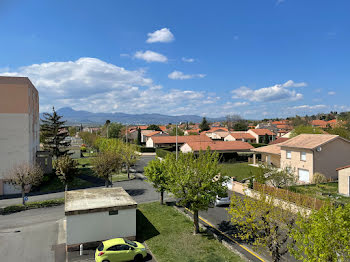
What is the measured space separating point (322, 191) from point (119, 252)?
21562mm

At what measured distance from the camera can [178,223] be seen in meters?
21.8

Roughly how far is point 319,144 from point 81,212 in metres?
29.3

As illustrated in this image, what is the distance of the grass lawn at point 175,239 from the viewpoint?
53.3 ft

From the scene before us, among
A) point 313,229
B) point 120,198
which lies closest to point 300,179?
point 120,198

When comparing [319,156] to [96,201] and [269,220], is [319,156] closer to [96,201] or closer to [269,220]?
[269,220]

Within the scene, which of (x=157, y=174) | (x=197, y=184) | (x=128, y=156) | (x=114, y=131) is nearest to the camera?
(x=197, y=184)

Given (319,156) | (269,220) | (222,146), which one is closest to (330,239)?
(269,220)

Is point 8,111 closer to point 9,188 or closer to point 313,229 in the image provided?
point 9,188

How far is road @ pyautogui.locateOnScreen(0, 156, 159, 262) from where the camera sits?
17.1 meters

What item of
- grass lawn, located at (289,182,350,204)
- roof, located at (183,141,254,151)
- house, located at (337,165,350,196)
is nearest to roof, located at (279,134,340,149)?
grass lawn, located at (289,182,350,204)

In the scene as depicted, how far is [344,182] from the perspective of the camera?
84.5 feet

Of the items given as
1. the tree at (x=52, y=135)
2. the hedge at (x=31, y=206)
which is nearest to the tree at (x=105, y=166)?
the hedge at (x=31, y=206)

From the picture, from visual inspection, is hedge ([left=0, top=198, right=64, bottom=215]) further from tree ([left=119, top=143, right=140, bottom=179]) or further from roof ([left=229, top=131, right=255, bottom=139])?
roof ([left=229, top=131, right=255, bottom=139])

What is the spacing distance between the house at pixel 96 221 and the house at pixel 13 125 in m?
18.5
